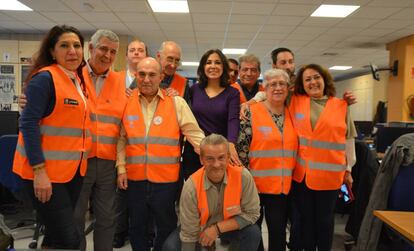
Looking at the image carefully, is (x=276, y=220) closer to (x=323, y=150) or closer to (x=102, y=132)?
(x=323, y=150)

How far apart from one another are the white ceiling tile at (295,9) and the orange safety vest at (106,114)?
12.6 feet

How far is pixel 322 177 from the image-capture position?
7.22ft

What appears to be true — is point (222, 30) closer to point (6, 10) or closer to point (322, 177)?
point (6, 10)

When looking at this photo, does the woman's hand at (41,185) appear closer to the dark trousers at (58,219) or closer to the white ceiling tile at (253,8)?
the dark trousers at (58,219)

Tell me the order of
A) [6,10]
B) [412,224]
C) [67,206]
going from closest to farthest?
[412,224] → [67,206] → [6,10]

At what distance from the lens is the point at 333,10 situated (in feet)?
17.6

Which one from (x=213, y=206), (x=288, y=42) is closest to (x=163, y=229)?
(x=213, y=206)

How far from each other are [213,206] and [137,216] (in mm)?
500

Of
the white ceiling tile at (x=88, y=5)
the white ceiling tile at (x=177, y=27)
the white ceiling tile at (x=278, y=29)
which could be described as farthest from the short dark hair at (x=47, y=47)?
the white ceiling tile at (x=278, y=29)

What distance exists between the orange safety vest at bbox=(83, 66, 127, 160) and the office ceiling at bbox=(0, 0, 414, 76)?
3.38 metres

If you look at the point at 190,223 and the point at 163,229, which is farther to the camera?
the point at 163,229

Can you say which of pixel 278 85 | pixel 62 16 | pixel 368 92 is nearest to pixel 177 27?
pixel 62 16

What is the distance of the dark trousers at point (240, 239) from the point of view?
2.03 m

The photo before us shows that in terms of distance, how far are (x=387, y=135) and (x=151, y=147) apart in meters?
3.44
